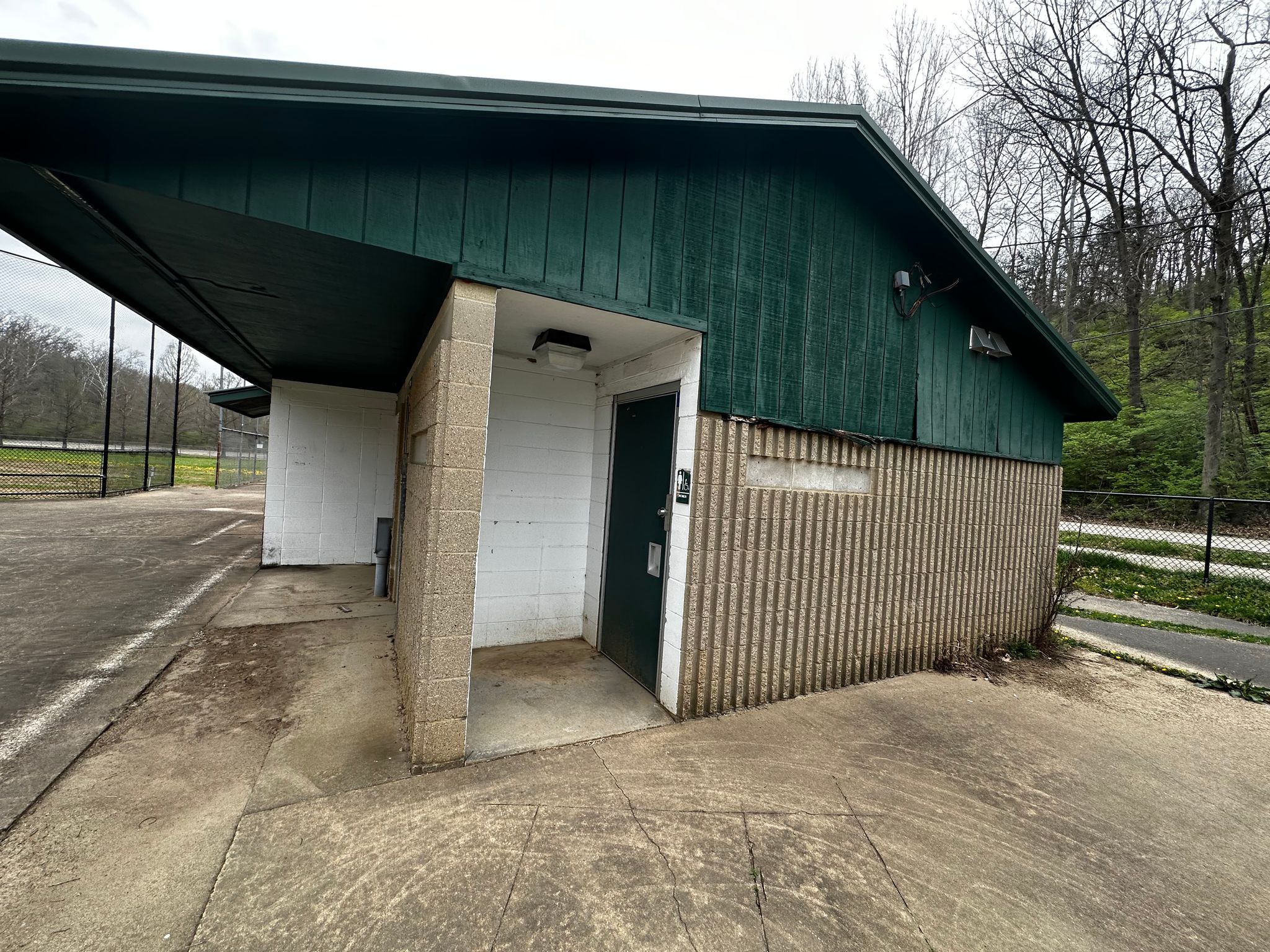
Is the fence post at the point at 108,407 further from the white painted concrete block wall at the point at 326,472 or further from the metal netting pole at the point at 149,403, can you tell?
the white painted concrete block wall at the point at 326,472

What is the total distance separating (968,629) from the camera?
4680 mm

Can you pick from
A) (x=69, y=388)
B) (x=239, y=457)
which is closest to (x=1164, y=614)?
(x=69, y=388)

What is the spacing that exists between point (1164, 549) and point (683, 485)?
34.8 feet

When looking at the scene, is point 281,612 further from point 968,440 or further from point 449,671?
point 968,440

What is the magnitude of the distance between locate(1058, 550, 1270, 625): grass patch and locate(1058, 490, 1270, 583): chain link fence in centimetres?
12

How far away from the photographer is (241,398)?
8250 millimetres

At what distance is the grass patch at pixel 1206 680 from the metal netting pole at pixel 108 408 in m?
20.1

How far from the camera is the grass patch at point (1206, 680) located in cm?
415

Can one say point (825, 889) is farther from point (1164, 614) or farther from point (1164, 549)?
point (1164, 549)

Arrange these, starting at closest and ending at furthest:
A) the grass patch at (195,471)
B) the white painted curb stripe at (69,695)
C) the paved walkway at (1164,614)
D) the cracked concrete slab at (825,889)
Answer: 1. the cracked concrete slab at (825,889)
2. the white painted curb stripe at (69,695)
3. the paved walkway at (1164,614)
4. the grass patch at (195,471)

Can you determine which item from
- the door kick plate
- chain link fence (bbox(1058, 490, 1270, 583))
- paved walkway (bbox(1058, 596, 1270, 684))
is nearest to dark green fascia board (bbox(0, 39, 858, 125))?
the door kick plate

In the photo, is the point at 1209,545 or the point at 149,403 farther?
the point at 149,403

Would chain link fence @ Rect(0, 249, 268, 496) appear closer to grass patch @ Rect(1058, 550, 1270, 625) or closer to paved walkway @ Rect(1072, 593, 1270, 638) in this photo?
paved walkway @ Rect(1072, 593, 1270, 638)

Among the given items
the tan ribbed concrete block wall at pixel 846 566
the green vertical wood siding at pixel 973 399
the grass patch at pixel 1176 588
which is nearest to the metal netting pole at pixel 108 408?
the tan ribbed concrete block wall at pixel 846 566
